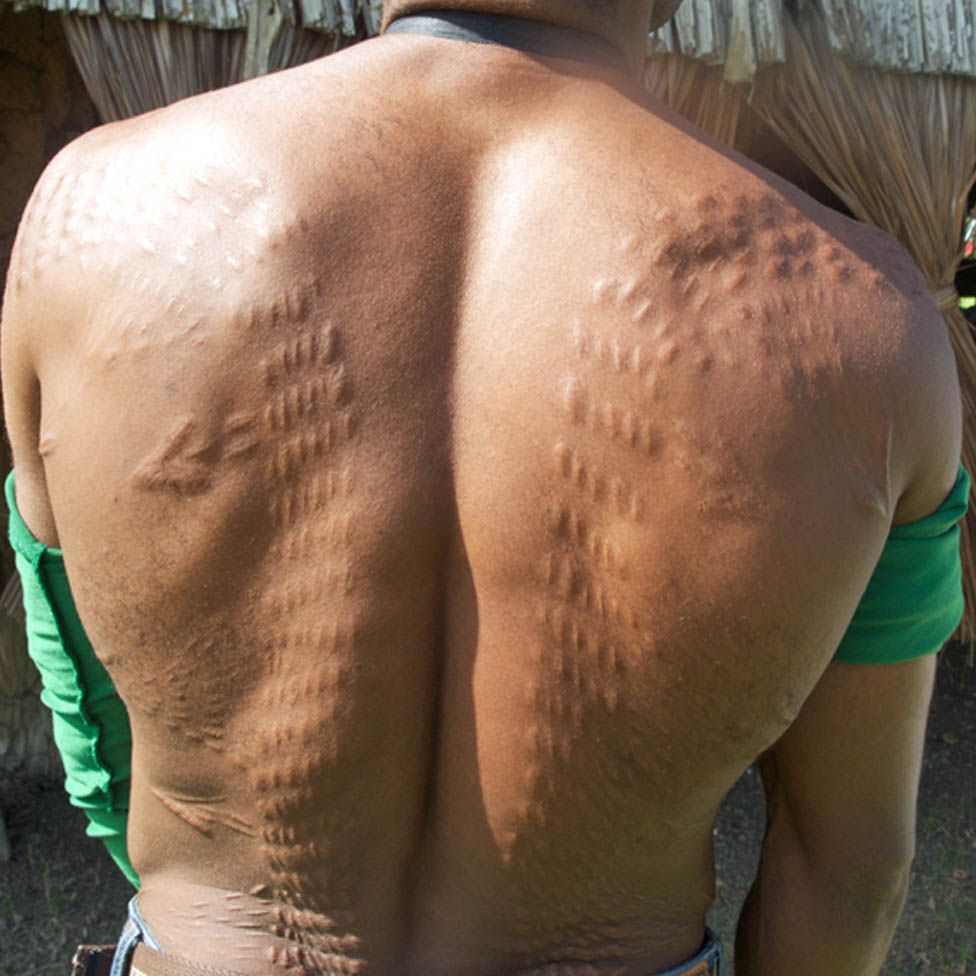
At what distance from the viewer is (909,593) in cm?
108

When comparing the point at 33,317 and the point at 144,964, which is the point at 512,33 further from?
the point at 144,964

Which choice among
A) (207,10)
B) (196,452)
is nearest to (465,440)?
(196,452)

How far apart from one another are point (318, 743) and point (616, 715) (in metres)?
0.26

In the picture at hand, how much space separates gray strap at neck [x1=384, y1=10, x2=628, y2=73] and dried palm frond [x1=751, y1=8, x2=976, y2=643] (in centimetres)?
178

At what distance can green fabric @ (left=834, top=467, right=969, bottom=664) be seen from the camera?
107cm

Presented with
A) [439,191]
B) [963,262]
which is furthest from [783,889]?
[963,262]

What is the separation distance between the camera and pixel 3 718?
3312mm

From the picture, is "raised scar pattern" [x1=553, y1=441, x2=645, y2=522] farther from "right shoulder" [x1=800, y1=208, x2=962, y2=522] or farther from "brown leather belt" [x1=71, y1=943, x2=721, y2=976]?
"brown leather belt" [x1=71, y1=943, x2=721, y2=976]

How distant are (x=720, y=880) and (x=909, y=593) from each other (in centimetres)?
258

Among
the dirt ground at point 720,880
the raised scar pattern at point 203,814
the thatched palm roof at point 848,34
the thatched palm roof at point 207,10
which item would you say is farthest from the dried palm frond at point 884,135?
the raised scar pattern at point 203,814

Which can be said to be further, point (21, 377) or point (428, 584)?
point (21, 377)

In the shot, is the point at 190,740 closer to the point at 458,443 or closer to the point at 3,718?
the point at 458,443

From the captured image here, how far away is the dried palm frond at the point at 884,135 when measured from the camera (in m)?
2.68

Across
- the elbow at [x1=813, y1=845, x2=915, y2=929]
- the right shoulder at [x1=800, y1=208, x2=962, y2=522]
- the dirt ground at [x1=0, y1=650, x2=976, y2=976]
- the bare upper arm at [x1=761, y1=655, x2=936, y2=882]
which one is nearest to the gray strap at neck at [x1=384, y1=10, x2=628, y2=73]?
the right shoulder at [x1=800, y1=208, x2=962, y2=522]
